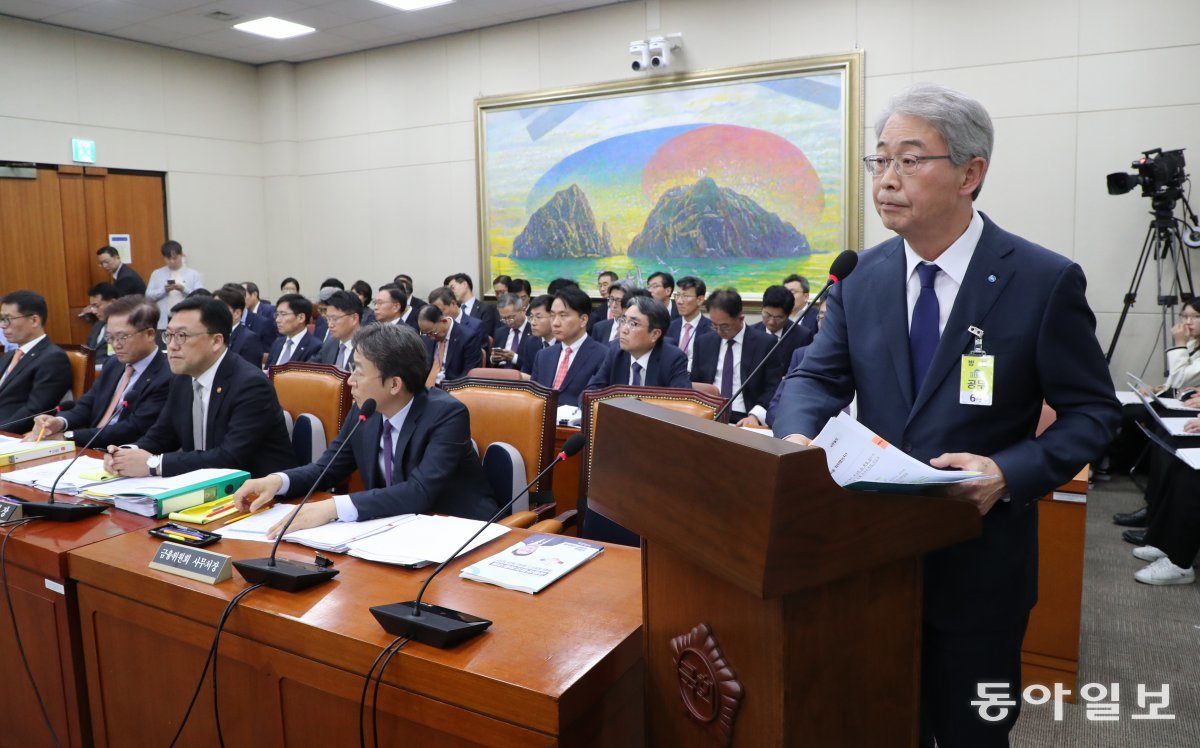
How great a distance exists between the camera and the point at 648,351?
4.21 metres

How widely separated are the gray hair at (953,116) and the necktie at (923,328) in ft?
0.57

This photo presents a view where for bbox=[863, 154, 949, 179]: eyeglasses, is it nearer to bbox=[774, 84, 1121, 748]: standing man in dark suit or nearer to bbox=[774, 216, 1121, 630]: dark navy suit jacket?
bbox=[774, 84, 1121, 748]: standing man in dark suit

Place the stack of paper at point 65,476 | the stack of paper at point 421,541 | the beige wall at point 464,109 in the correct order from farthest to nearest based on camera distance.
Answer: the beige wall at point 464,109
the stack of paper at point 65,476
the stack of paper at point 421,541

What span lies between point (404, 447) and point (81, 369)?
3.09 m

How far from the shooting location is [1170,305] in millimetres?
5590

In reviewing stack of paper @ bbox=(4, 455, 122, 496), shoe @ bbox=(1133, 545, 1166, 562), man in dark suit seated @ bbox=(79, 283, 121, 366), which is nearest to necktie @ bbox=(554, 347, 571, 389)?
stack of paper @ bbox=(4, 455, 122, 496)

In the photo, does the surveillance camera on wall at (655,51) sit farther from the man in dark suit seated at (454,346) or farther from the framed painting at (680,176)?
the man in dark suit seated at (454,346)

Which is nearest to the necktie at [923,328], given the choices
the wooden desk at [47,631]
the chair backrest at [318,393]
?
the wooden desk at [47,631]

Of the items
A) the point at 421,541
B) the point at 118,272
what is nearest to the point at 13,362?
the point at 421,541

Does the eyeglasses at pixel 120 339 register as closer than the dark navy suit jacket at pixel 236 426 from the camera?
No

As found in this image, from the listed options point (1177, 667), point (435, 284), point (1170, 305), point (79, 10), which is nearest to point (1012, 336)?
point (1177, 667)

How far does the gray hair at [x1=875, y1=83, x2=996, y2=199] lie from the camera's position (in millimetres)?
1280

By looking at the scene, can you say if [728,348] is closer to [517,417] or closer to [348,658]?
[517,417]

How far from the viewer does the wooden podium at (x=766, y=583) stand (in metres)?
0.97
